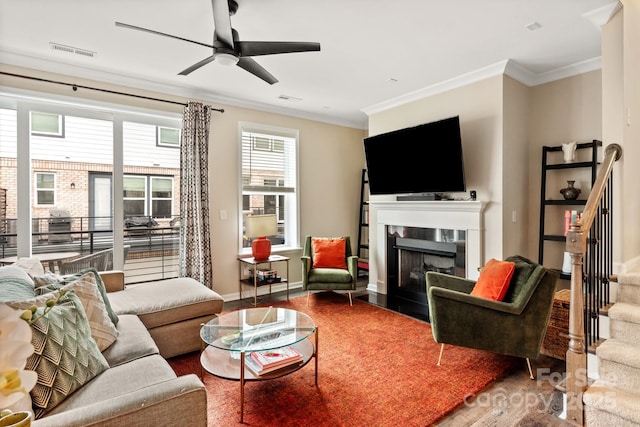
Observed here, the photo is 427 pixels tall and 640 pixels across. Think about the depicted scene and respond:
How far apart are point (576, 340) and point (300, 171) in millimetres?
3980

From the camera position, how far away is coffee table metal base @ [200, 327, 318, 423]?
2.03 metres

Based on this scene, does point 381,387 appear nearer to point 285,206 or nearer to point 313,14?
point 313,14

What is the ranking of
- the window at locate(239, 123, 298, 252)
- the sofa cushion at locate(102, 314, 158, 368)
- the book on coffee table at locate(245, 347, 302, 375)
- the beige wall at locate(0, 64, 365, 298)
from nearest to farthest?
the sofa cushion at locate(102, 314, 158, 368) → the book on coffee table at locate(245, 347, 302, 375) → the beige wall at locate(0, 64, 365, 298) → the window at locate(239, 123, 298, 252)

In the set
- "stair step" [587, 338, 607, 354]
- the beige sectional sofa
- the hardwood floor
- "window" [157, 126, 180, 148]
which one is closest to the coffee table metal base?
the beige sectional sofa

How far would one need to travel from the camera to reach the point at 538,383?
2389 millimetres

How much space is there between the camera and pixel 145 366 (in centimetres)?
181

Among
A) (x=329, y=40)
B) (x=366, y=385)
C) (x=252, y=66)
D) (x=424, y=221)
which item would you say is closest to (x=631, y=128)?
(x=424, y=221)

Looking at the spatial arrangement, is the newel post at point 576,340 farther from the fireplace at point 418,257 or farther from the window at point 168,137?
the window at point 168,137

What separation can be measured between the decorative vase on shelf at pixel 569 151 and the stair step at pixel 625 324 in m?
1.77

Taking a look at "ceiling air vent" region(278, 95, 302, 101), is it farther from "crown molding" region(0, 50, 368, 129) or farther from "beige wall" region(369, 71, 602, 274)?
"beige wall" region(369, 71, 602, 274)

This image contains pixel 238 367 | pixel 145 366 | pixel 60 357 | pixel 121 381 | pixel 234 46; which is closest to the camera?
pixel 60 357

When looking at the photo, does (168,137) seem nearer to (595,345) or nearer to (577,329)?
(577,329)

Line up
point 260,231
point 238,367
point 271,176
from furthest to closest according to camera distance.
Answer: point 271,176
point 260,231
point 238,367

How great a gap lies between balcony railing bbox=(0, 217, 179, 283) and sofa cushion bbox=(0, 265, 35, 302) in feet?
4.90
